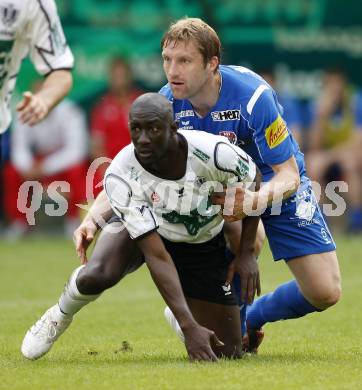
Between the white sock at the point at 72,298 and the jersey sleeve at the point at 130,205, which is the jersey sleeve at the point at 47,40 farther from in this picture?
the white sock at the point at 72,298

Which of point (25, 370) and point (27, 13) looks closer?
point (25, 370)

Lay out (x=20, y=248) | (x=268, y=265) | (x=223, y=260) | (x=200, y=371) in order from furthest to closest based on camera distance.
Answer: (x=20, y=248), (x=268, y=265), (x=223, y=260), (x=200, y=371)

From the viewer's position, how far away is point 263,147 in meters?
6.31

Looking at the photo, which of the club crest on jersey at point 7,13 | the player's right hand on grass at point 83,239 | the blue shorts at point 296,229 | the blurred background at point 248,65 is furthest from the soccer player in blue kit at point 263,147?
the blurred background at point 248,65

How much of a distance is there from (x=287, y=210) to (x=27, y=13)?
2.03m

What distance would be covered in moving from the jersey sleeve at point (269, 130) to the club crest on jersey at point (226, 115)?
10 centimetres

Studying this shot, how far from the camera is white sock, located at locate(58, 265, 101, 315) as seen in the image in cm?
613

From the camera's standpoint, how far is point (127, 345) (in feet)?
22.2

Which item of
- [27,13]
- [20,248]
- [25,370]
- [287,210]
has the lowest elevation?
[20,248]

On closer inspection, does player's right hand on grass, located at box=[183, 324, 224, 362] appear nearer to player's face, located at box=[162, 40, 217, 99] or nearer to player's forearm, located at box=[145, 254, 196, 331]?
player's forearm, located at box=[145, 254, 196, 331]

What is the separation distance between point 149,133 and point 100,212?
2.92 feet

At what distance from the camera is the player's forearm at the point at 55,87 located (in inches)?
271

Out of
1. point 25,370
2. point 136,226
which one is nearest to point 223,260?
point 136,226

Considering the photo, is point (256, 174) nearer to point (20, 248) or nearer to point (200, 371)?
point (200, 371)
